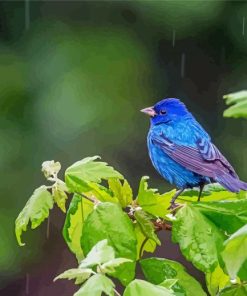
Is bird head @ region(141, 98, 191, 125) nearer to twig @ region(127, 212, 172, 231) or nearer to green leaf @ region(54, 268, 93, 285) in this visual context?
twig @ region(127, 212, 172, 231)

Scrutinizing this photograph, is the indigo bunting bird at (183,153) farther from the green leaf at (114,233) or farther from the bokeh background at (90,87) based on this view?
the bokeh background at (90,87)

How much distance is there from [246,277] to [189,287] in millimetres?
96

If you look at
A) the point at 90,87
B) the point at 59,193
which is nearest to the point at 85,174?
the point at 59,193

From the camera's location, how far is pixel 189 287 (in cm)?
85

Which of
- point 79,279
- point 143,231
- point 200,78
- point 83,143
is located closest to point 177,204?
point 143,231

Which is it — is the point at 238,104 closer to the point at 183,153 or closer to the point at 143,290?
the point at 143,290

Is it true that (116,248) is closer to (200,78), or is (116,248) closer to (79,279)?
(79,279)

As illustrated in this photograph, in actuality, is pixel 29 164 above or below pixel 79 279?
below

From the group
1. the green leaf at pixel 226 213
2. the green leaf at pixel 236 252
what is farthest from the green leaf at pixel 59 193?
the green leaf at pixel 236 252

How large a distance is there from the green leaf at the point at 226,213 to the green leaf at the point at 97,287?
0.13 meters

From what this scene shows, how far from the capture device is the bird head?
1027 mm

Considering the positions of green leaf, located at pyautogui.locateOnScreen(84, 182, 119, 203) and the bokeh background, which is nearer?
green leaf, located at pyautogui.locateOnScreen(84, 182, 119, 203)

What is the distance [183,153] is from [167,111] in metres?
0.12

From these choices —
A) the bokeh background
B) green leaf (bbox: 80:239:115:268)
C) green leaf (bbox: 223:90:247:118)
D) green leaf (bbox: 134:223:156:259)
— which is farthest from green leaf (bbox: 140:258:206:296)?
the bokeh background
